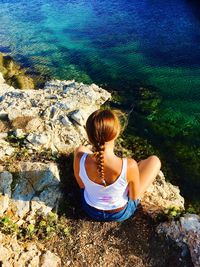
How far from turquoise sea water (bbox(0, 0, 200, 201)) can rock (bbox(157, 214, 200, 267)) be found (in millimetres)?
6377

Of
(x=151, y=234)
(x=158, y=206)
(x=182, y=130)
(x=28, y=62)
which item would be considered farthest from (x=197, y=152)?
(x=28, y=62)

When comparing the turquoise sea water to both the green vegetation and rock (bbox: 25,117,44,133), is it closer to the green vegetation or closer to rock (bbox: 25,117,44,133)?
rock (bbox: 25,117,44,133)

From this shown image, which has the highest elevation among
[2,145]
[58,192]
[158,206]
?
[2,145]

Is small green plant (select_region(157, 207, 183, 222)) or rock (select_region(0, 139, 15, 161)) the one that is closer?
small green plant (select_region(157, 207, 183, 222))

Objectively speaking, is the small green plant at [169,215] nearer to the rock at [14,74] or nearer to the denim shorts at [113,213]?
the denim shorts at [113,213]

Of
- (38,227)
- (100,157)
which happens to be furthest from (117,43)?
(100,157)

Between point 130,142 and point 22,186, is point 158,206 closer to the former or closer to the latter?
point 22,186

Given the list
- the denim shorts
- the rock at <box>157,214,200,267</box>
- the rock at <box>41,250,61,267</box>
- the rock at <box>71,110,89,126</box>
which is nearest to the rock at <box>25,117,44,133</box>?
the rock at <box>71,110,89,126</box>

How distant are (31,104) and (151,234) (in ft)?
22.1

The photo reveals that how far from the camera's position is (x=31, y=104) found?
40.7 ft

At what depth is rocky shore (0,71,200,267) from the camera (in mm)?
7266

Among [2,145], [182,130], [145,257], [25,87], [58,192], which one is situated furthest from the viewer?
[25,87]

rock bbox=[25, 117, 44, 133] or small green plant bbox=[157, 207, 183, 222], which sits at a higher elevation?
rock bbox=[25, 117, 44, 133]

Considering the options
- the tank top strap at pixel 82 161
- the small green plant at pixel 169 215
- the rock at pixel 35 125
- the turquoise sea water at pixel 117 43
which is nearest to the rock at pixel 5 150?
the rock at pixel 35 125
